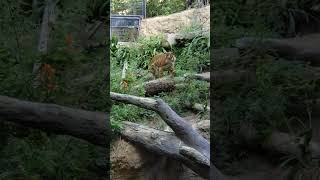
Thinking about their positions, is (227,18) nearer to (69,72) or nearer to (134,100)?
(134,100)

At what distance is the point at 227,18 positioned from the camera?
2115 mm

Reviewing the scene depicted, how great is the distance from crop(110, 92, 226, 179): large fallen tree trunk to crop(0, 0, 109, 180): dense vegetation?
0.14m

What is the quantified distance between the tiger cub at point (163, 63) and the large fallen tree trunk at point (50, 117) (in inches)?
17.6

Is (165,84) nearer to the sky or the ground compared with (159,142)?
nearer to the sky

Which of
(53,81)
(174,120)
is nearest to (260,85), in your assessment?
(174,120)

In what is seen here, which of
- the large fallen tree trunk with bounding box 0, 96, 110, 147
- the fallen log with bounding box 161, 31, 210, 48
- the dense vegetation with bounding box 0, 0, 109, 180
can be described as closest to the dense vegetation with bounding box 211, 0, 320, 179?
the fallen log with bounding box 161, 31, 210, 48

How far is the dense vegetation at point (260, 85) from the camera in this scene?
2.05 metres

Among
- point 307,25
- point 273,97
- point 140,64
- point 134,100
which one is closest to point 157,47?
point 140,64

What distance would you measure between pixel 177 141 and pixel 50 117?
0.59 m

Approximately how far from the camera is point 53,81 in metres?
Answer: 2.09

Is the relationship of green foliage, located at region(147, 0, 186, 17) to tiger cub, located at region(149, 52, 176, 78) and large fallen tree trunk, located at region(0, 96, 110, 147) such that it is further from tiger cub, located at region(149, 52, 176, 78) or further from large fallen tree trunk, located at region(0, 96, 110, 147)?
large fallen tree trunk, located at region(0, 96, 110, 147)

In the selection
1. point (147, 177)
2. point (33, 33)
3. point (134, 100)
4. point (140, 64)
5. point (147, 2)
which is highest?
point (147, 2)

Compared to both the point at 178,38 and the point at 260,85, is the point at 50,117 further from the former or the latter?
the point at 260,85

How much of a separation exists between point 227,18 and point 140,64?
0.42 m
